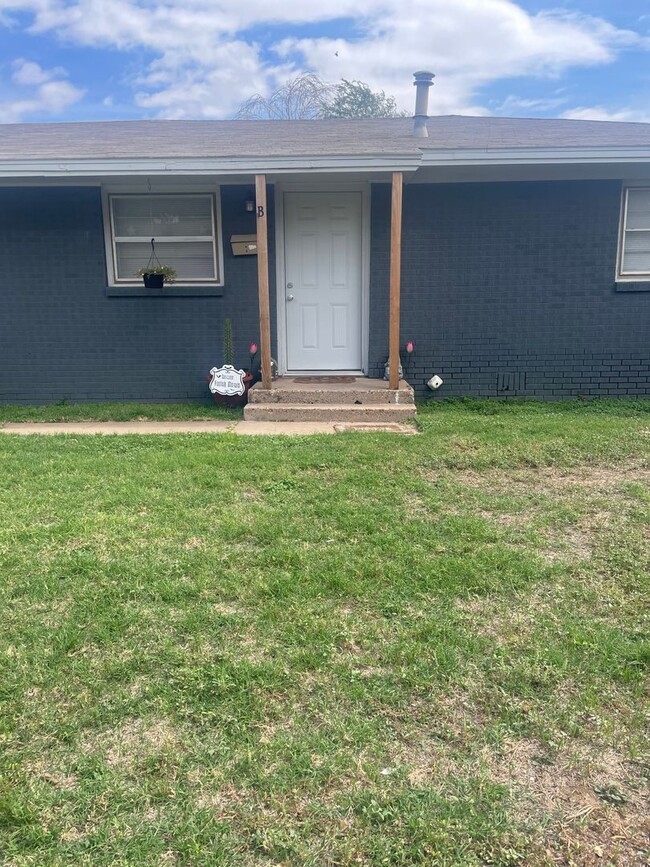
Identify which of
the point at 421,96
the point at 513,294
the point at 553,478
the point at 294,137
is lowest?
the point at 553,478

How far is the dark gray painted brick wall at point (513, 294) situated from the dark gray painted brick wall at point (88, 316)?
1723 millimetres

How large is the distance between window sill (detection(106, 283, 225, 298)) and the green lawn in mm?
3794

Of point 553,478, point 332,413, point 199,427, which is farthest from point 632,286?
point 199,427

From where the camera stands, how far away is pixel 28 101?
31516 millimetres

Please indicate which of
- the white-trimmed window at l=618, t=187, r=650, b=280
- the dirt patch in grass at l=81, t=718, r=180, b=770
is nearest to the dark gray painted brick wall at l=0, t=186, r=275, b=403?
the white-trimmed window at l=618, t=187, r=650, b=280

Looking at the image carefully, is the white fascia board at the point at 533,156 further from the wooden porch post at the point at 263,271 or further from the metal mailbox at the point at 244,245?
the metal mailbox at the point at 244,245

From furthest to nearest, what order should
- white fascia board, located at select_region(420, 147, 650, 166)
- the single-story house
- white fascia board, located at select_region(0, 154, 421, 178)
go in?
the single-story house < white fascia board, located at select_region(420, 147, 650, 166) < white fascia board, located at select_region(0, 154, 421, 178)

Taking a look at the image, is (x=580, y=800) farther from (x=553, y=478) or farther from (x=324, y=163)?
(x=324, y=163)

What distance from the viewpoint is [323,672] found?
2410 millimetres

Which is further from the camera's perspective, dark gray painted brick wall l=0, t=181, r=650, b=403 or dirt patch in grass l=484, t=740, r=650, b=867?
dark gray painted brick wall l=0, t=181, r=650, b=403

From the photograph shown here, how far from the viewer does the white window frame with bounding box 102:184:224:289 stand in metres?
7.73

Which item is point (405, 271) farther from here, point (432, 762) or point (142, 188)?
point (432, 762)

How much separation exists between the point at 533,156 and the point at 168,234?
420 centimetres

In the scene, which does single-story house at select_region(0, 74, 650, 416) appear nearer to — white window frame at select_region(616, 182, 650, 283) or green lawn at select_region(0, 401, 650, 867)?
white window frame at select_region(616, 182, 650, 283)
